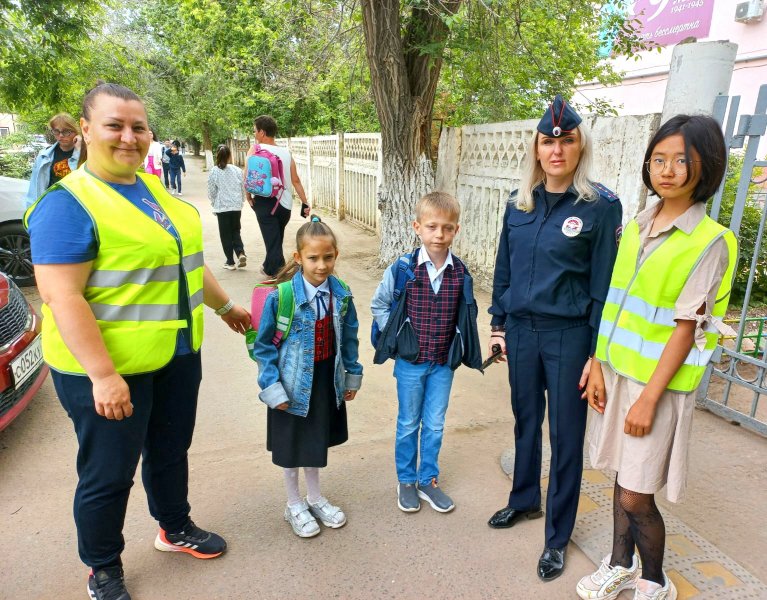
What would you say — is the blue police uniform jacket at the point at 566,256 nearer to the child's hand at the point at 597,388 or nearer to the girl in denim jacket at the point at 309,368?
the child's hand at the point at 597,388

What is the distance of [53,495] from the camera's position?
9.43 feet

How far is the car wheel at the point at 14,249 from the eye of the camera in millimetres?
6312

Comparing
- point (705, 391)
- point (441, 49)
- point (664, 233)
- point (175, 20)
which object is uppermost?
point (175, 20)

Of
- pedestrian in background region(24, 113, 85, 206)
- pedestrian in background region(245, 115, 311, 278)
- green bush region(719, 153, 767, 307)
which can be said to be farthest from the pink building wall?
pedestrian in background region(24, 113, 85, 206)

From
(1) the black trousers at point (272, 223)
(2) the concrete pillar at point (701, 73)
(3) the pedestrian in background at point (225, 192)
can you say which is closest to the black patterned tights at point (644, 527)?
(2) the concrete pillar at point (701, 73)

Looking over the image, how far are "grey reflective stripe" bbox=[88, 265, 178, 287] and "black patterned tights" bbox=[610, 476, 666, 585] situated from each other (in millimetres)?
1837

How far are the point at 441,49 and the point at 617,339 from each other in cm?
495

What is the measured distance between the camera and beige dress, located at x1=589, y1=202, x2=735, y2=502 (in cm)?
177

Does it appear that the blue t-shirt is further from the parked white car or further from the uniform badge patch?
the parked white car

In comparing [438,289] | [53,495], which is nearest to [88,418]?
[53,495]

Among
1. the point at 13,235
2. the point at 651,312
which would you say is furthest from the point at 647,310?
the point at 13,235

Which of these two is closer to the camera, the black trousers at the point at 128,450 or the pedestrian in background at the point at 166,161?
the black trousers at the point at 128,450

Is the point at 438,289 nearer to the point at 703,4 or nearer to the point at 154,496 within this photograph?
the point at 154,496

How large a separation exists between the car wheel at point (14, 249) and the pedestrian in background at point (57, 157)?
1578 millimetres
